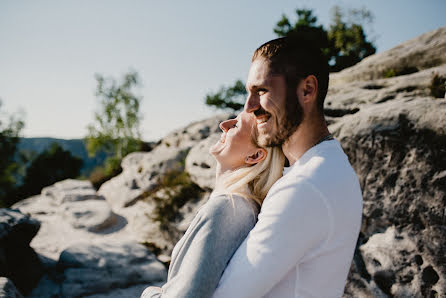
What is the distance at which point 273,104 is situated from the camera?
5.20ft

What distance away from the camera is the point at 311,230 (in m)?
1.17

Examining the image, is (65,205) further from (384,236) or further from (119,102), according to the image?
(119,102)

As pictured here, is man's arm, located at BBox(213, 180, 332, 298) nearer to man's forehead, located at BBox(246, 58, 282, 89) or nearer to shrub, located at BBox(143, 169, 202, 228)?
man's forehead, located at BBox(246, 58, 282, 89)

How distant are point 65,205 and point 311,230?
506 inches

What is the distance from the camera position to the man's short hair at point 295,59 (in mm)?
1585

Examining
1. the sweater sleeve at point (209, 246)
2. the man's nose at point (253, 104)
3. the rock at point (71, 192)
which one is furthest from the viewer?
the rock at point (71, 192)

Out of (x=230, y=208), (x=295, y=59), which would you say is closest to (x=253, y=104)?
(x=295, y=59)

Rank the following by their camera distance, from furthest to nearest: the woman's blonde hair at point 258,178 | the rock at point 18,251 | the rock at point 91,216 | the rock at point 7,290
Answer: the rock at point 91,216
the rock at point 18,251
the rock at point 7,290
the woman's blonde hair at point 258,178

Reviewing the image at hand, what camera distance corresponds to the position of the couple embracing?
1174 millimetres

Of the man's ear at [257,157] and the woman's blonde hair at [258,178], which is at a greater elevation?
the man's ear at [257,157]

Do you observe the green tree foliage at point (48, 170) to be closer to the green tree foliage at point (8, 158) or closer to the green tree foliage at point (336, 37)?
the green tree foliage at point (8, 158)

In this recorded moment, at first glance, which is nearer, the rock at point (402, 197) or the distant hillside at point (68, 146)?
the rock at point (402, 197)

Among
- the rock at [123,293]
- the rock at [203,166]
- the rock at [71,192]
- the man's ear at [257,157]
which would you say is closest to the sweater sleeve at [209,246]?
the man's ear at [257,157]

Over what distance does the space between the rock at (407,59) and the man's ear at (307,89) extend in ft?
28.6
